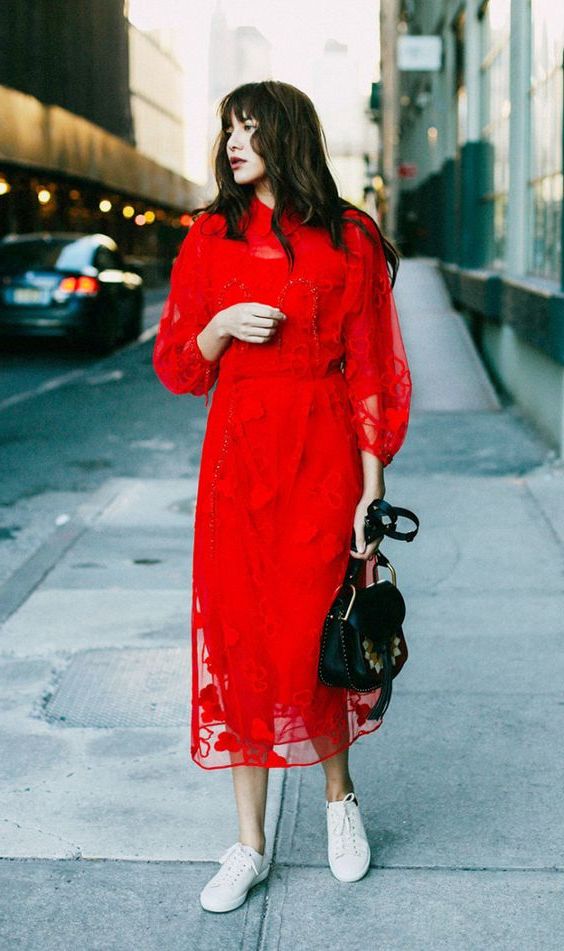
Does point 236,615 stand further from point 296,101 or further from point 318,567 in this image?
point 296,101

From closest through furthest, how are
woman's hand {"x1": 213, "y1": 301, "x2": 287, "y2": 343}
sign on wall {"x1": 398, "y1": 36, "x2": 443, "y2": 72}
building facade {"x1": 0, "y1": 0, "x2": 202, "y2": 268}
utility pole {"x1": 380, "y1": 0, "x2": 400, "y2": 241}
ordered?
woman's hand {"x1": 213, "y1": 301, "x2": 287, "y2": 343} → sign on wall {"x1": 398, "y1": 36, "x2": 443, "y2": 72} → building facade {"x1": 0, "y1": 0, "x2": 202, "y2": 268} → utility pole {"x1": 380, "y1": 0, "x2": 400, "y2": 241}

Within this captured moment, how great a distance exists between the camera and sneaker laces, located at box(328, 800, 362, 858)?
9.70 feet

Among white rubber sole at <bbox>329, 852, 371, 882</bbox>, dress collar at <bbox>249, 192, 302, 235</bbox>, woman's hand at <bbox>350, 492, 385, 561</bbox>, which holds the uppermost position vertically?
dress collar at <bbox>249, 192, 302, 235</bbox>

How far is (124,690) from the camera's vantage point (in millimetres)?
4207

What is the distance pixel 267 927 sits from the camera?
273 centimetres

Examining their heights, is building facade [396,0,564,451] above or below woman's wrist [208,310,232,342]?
above

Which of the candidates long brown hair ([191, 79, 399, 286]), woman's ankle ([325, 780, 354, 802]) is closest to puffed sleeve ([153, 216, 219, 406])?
long brown hair ([191, 79, 399, 286])

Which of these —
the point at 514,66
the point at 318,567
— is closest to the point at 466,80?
the point at 514,66

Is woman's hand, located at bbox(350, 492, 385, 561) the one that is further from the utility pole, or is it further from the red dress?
the utility pole

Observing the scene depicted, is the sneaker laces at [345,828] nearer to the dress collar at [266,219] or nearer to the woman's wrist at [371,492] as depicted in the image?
the woman's wrist at [371,492]

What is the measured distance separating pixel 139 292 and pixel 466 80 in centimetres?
638

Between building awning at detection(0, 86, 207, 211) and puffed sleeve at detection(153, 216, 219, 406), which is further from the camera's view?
building awning at detection(0, 86, 207, 211)

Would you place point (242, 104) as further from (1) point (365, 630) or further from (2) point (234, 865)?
(2) point (234, 865)

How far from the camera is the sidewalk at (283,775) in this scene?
2.75 meters
